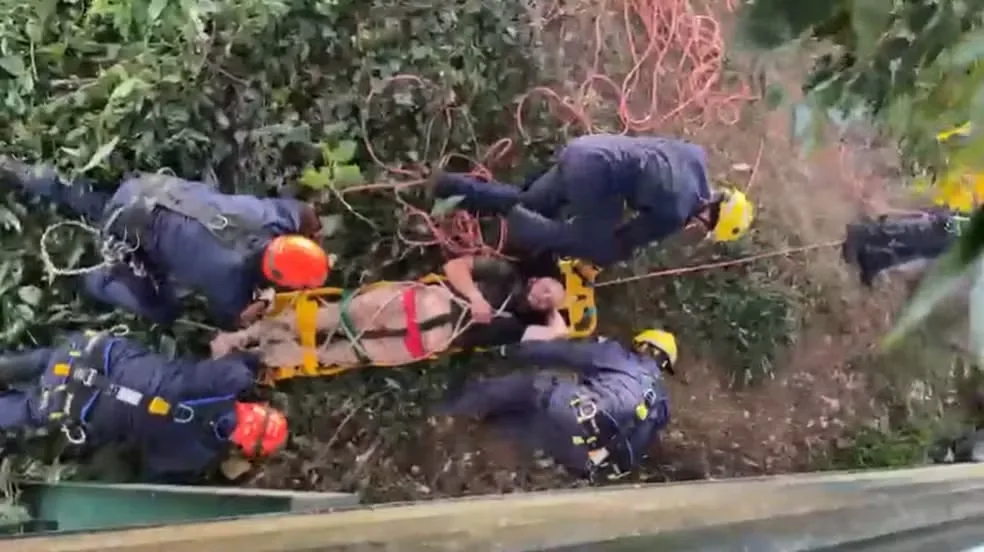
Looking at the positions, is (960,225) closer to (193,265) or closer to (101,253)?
(193,265)

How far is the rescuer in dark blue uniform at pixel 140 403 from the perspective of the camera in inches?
51.9

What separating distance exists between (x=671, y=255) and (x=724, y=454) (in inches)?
13.1

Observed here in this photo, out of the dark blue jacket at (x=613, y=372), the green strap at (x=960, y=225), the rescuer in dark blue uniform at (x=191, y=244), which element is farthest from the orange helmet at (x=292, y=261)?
the green strap at (x=960, y=225)

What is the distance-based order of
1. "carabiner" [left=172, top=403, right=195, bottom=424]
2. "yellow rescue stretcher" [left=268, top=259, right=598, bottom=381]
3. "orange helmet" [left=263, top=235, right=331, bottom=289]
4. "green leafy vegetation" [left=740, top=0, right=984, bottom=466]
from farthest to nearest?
1. "yellow rescue stretcher" [left=268, top=259, right=598, bottom=381]
2. "carabiner" [left=172, top=403, right=195, bottom=424]
3. "orange helmet" [left=263, top=235, right=331, bottom=289]
4. "green leafy vegetation" [left=740, top=0, right=984, bottom=466]

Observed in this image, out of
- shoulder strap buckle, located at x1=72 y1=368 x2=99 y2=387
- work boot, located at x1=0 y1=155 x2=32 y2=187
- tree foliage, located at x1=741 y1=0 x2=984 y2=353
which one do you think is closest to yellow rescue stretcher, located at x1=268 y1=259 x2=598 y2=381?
shoulder strap buckle, located at x1=72 y1=368 x2=99 y2=387

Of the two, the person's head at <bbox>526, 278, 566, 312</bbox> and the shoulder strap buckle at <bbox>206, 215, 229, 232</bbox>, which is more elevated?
the shoulder strap buckle at <bbox>206, 215, 229, 232</bbox>

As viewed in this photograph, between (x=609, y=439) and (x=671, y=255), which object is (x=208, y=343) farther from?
(x=671, y=255)

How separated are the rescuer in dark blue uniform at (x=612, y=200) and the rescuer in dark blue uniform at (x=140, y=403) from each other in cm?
43

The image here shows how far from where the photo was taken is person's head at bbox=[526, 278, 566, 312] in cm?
147

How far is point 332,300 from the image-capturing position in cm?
146

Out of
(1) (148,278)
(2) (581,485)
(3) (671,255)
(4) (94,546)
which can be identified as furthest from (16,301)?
(4) (94,546)

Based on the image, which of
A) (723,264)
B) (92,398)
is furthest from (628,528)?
(723,264)

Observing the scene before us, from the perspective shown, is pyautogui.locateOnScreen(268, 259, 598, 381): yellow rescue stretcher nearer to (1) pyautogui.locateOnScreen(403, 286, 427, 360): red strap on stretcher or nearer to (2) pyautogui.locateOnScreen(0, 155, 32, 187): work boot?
(1) pyautogui.locateOnScreen(403, 286, 427, 360): red strap on stretcher

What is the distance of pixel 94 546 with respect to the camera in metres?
0.52
